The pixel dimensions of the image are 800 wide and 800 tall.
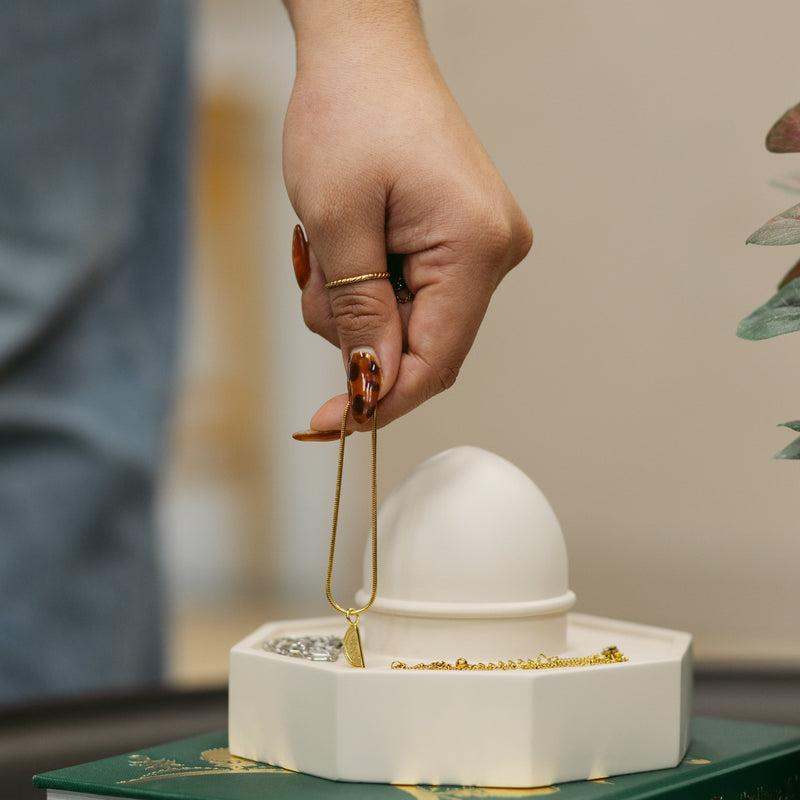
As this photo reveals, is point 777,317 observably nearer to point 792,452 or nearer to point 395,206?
point 792,452

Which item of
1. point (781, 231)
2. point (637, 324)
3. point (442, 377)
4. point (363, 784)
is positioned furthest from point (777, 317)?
point (637, 324)

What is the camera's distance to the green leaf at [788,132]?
0.53 m

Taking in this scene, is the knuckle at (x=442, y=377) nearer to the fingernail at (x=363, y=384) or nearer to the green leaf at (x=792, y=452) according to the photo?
the fingernail at (x=363, y=384)

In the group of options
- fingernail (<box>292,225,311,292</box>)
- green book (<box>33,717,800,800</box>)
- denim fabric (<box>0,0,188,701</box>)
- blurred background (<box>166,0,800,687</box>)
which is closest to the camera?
green book (<box>33,717,800,800</box>)

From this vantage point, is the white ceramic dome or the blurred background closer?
the white ceramic dome

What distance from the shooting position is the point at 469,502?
0.58 m

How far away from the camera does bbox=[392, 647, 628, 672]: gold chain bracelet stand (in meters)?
0.55

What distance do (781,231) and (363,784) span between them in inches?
12.2

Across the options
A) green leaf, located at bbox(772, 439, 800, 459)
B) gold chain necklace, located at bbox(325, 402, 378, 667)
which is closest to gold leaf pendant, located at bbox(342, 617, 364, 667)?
gold chain necklace, located at bbox(325, 402, 378, 667)

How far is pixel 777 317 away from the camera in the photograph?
52cm

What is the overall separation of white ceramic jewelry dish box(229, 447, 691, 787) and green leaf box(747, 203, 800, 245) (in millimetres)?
170

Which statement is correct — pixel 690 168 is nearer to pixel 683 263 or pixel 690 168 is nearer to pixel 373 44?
pixel 683 263

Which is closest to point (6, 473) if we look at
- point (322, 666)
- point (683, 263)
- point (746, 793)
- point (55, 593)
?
point (55, 593)

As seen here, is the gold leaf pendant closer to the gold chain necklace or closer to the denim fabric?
the gold chain necklace
